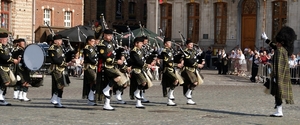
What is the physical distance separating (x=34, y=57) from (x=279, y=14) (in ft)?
92.5

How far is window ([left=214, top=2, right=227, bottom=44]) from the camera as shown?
46562 mm

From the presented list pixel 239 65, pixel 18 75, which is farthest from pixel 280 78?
pixel 239 65

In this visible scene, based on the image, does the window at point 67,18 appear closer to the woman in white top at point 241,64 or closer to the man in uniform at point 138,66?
the woman in white top at point 241,64

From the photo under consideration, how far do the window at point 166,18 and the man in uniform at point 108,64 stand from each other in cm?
3295

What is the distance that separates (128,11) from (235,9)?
20.6 meters

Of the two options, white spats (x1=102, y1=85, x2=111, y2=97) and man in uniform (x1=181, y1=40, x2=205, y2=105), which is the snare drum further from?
man in uniform (x1=181, y1=40, x2=205, y2=105)

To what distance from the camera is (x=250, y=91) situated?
24.9 m

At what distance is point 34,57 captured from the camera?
18.2 metres

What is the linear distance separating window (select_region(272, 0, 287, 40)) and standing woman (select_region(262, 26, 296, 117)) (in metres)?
28.2

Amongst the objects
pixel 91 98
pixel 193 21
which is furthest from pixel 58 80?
pixel 193 21

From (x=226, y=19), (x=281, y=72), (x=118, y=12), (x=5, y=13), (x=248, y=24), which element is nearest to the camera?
(x=281, y=72)

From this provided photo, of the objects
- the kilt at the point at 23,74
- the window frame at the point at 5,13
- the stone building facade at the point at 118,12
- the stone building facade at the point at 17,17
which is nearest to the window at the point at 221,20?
the stone building facade at the point at 17,17

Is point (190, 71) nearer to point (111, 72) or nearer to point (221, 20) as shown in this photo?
point (111, 72)

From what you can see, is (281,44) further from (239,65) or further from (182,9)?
(182,9)
